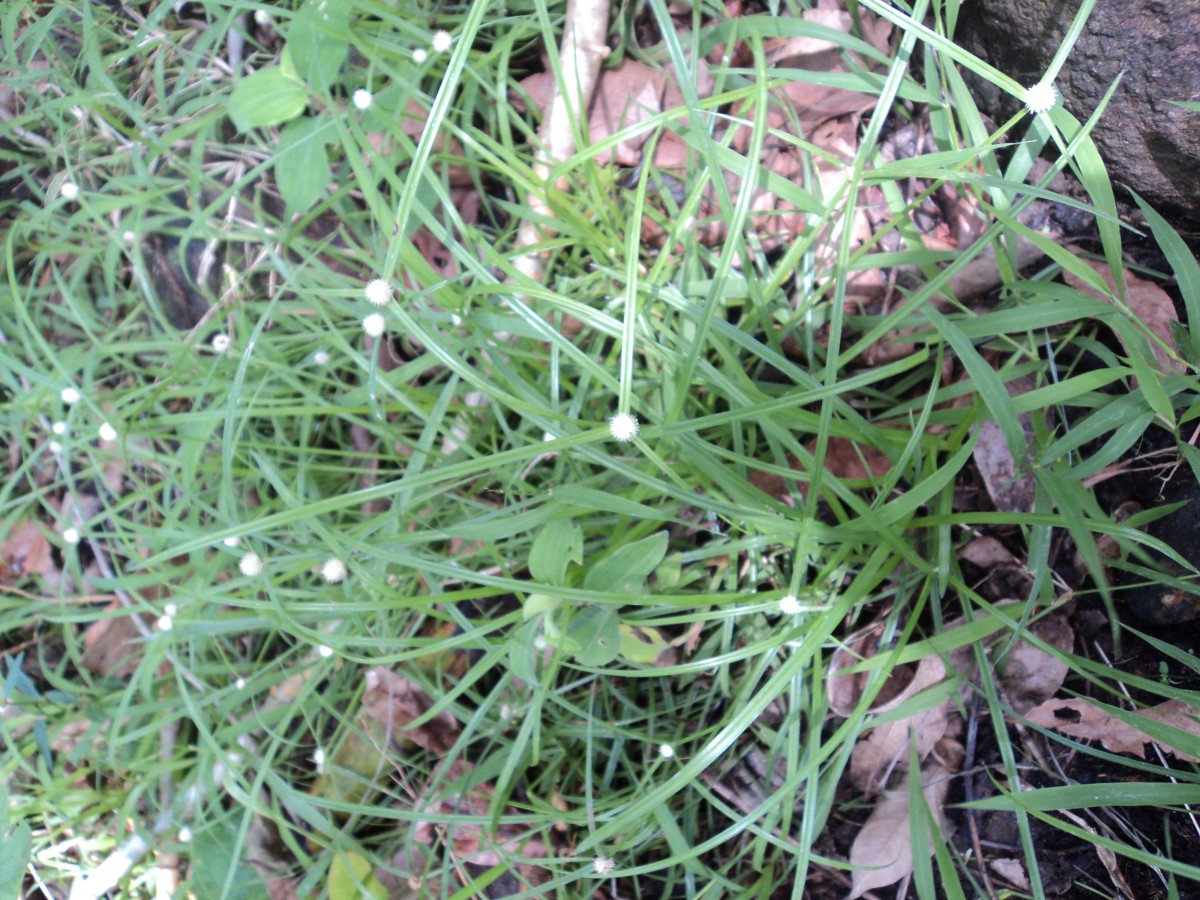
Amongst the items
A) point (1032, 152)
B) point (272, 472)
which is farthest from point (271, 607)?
point (1032, 152)

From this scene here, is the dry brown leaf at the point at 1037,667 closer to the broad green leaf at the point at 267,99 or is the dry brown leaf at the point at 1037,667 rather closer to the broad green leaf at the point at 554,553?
the broad green leaf at the point at 554,553

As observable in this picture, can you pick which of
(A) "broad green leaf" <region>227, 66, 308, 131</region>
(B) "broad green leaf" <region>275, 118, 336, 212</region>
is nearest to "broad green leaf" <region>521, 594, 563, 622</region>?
(B) "broad green leaf" <region>275, 118, 336, 212</region>

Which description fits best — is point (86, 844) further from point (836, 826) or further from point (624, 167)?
point (624, 167)

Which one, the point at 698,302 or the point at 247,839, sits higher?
the point at 698,302

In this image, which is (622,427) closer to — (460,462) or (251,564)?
(460,462)

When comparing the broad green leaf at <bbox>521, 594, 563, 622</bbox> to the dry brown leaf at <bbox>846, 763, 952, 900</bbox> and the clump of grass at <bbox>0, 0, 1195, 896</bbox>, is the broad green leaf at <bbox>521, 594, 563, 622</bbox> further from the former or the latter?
the dry brown leaf at <bbox>846, 763, 952, 900</bbox>

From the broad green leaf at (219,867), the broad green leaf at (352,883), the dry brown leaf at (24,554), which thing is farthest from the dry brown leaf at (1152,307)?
the dry brown leaf at (24,554)
